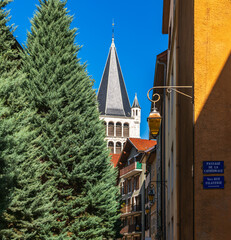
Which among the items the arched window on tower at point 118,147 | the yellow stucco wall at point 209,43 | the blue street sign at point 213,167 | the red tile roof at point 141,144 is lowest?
the blue street sign at point 213,167

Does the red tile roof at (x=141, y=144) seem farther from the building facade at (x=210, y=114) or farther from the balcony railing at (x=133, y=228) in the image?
the building facade at (x=210, y=114)

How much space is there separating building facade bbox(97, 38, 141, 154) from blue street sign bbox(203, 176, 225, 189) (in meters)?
117

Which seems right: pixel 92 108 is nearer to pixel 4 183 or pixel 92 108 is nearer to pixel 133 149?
pixel 4 183

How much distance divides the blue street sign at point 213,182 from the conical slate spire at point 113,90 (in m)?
117

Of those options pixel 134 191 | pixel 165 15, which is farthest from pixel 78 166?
pixel 134 191

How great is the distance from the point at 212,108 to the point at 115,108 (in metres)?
122

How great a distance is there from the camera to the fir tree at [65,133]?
2278 centimetres

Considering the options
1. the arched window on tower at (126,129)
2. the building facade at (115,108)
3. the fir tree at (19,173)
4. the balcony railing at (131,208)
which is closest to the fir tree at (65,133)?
the fir tree at (19,173)

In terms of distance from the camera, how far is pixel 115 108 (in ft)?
434

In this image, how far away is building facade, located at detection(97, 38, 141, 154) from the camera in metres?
128

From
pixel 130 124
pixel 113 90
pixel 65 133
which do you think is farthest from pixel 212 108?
pixel 130 124

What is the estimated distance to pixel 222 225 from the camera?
9.98 meters

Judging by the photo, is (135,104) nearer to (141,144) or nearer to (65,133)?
(141,144)

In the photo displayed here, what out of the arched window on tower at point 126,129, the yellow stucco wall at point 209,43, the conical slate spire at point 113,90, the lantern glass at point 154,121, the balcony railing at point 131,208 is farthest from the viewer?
the arched window on tower at point 126,129
